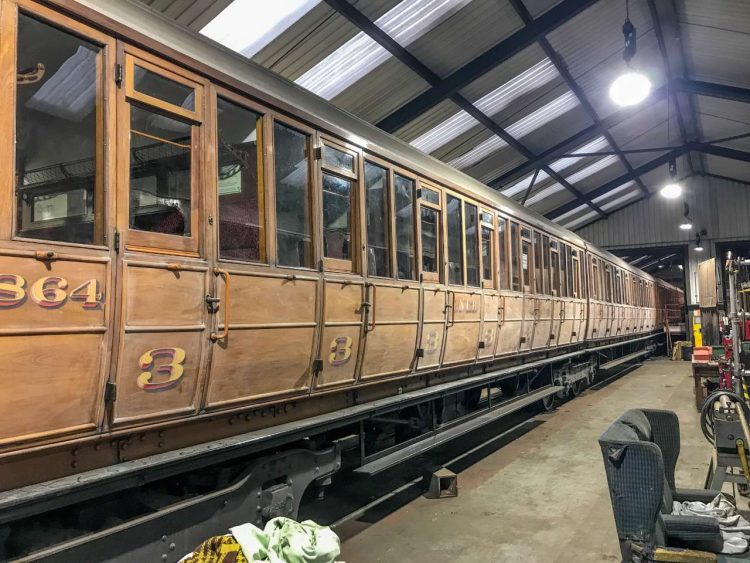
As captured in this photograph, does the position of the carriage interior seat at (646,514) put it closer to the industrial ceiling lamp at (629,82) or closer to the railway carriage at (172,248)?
the railway carriage at (172,248)

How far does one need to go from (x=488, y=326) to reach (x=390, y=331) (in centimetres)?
235

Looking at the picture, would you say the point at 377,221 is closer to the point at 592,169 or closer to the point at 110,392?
the point at 110,392

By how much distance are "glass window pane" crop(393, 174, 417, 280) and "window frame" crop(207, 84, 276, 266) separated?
5.37ft

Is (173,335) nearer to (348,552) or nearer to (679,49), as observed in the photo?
(348,552)

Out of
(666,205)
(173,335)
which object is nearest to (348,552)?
(173,335)

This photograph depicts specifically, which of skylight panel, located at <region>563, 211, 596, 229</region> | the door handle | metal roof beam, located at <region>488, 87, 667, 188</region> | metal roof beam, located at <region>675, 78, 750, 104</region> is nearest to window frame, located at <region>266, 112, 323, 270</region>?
the door handle

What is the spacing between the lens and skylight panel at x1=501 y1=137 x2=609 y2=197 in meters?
15.9

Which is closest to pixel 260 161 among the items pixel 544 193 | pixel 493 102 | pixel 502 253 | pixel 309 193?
pixel 309 193

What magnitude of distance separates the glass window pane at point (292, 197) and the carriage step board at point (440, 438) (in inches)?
71.0

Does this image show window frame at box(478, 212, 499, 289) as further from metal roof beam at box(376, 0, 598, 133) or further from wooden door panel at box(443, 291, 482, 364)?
metal roof beam at box(376, 0, 598, 133)

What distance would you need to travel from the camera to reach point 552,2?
881cm

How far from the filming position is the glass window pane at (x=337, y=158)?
4.16 m

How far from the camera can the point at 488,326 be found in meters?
6.77

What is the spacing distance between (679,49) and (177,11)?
1023 centimetres
